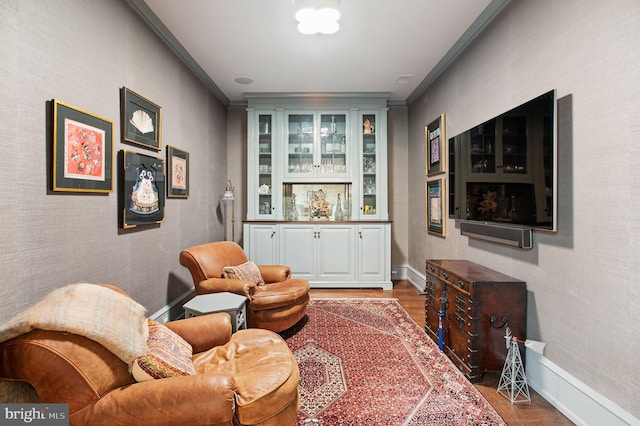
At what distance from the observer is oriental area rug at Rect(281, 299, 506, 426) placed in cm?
182

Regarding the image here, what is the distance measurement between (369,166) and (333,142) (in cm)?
65

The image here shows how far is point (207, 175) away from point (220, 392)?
330 cm

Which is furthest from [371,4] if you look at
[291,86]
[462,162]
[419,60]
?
[291,86]

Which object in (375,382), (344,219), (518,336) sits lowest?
(375,382)

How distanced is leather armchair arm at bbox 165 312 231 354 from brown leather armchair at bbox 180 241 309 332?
79cm

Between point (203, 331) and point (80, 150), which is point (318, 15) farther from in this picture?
point (203, 331)

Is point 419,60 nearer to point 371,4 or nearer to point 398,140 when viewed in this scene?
point 371,4

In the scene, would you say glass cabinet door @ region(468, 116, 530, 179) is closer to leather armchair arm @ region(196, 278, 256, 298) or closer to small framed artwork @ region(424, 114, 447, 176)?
small framed artwork @ region(424, 114, 447, 176)

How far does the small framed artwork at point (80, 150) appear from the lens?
1.71 meters

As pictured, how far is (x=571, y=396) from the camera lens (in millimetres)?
1795

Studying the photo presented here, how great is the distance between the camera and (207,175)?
410cm

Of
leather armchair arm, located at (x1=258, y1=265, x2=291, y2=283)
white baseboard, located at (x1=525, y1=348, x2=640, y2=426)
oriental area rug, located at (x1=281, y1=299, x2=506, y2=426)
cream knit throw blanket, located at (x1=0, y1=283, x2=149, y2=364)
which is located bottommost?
oriental area rug, located at (x1=281, y1=299, x2=506, y2=426)

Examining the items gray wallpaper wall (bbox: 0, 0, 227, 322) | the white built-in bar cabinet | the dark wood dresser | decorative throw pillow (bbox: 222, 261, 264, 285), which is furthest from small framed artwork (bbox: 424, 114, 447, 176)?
gray wallpaper wall (bbox: 0, 0, 227, 322)

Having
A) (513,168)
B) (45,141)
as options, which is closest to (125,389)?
(45,141)
